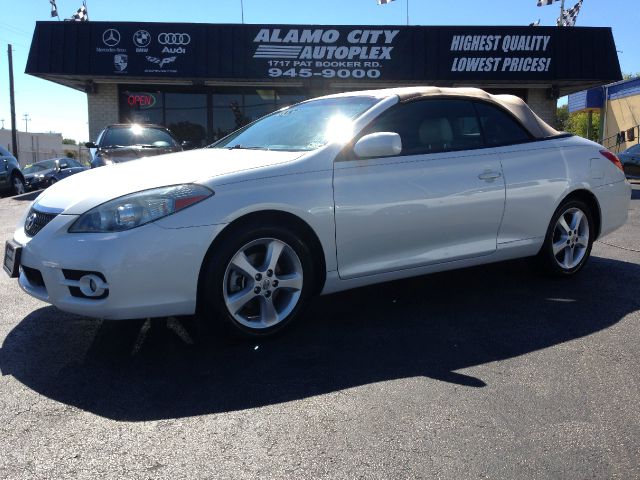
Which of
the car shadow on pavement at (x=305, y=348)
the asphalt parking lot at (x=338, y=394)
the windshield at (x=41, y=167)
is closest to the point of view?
the asphalt parking lot at (x=338, y=394)

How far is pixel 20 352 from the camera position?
345cm

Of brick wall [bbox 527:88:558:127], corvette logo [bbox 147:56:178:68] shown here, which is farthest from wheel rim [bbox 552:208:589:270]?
brick wall [bbox 527:88:558:127]

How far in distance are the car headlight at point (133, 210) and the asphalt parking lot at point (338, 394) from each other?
744 millimetres

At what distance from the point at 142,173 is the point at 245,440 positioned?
184 cm

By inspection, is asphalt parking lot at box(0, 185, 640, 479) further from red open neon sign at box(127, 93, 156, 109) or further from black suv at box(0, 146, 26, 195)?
red open neon sign at box(127, 93, 156, 109)

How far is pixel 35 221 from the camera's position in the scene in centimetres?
361

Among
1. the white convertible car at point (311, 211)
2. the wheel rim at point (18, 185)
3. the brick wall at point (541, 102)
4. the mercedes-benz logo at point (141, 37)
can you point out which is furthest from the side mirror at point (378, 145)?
the brick wall at point (541, 102)

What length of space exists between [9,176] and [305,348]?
13.5m

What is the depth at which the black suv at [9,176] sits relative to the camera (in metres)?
14.3

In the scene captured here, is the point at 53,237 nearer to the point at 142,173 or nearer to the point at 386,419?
the point at 142,173

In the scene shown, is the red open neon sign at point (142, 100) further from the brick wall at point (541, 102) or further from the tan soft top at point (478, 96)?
the tan soft top at point (478, 96)

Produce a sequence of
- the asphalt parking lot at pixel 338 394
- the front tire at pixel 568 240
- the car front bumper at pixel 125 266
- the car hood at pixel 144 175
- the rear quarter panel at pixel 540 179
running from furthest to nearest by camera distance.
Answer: the front tire at pixel 568 240 → the rear quarter panel at pixel 540 179 → the car hood at pixel 144 175 → the car front bumper at pixel 125 266 → the asphalt parking lot at pixel 338 394

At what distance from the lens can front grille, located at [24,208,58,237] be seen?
349 cm

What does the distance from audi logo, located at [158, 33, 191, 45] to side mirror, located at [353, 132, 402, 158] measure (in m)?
12.2
